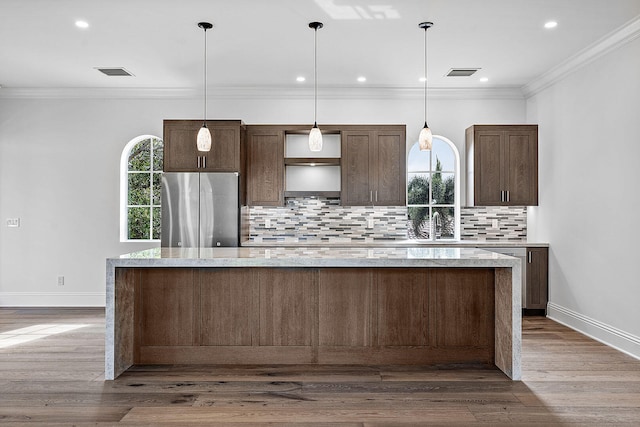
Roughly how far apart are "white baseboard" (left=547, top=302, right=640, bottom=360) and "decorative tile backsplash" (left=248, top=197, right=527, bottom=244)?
118 cm

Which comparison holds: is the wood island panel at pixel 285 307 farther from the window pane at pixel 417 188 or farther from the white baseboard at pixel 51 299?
the white baseboard at pixel 51 299

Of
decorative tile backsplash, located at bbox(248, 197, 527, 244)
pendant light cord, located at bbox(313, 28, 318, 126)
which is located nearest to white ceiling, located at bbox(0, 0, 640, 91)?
pendant light cord, located at bbox(313, 28, 318, 126)

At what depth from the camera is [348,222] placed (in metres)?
6.24

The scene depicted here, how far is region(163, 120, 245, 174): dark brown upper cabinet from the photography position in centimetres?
567

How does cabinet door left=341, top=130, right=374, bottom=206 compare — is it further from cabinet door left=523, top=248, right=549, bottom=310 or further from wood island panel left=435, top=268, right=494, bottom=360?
wood island panel left=435, top=268, right=494, bottom=360

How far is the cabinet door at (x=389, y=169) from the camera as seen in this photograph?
19.3 ft

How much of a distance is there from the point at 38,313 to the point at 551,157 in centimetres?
628

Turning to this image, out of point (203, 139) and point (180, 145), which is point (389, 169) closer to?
point (180, 145)

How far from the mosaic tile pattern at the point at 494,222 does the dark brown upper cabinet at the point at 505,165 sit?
38cm

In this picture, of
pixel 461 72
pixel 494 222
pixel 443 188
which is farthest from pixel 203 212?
pixel 494 222

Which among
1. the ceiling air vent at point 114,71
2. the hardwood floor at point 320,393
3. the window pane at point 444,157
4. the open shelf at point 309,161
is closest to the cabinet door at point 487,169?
the window pane at point 444,157

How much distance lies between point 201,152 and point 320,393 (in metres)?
3.53

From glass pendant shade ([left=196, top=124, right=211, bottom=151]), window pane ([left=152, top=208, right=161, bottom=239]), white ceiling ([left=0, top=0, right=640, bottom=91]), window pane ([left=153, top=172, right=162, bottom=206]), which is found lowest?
window pane ([left=152, top=208, right=161, bottom=239])

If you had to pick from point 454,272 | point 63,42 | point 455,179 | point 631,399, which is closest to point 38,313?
point 63,42
